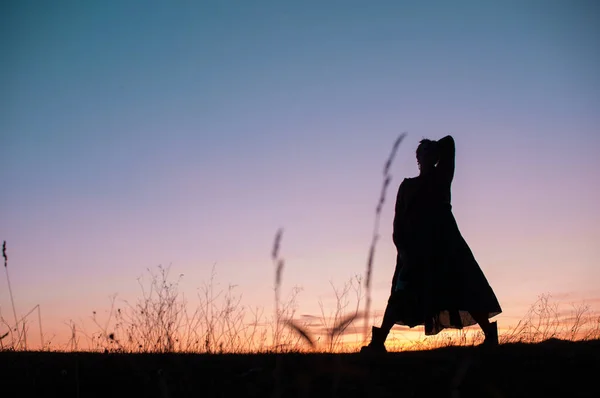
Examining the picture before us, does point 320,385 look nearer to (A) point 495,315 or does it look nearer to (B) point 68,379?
(B) point 68,379

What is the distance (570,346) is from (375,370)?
2.77 m

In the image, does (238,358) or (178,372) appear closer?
(178,372)

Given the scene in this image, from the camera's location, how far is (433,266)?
22.3ft

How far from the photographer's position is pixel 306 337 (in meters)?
1.53

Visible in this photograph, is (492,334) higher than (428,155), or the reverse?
→ (428,155)

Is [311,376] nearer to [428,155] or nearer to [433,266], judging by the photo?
[433,266]

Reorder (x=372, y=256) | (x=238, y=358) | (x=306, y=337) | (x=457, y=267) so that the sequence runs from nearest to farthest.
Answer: (x=306, y=337) < (x=372, y=256) < (x=238, y=358) < (x=457, y=267)

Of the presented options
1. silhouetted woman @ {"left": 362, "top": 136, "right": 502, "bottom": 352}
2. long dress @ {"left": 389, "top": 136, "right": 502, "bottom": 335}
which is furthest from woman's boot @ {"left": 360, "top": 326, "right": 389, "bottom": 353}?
long dress @ {"left": 389, "top": 136, "right": 502, "bottom": 335}

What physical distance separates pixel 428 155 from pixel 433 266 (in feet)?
3.99

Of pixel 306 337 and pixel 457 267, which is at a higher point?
pixel 457 267

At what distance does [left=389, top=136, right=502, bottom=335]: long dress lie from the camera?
22.2ft

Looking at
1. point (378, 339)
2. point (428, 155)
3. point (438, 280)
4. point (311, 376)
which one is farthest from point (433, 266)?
point (311, 376)

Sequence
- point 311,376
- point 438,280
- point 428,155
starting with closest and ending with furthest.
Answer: point 311,376 < point 438,280 < point 428,155

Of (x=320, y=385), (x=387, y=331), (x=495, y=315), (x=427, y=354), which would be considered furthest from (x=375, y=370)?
(x=495, y=315)
